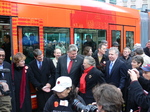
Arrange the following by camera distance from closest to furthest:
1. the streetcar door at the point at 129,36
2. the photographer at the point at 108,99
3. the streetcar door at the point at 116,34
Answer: the photographer at the point at 108,99
the streetcar door at the point at 116,34
the streetcar door at the point at 129,36

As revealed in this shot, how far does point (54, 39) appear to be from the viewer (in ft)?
19.1

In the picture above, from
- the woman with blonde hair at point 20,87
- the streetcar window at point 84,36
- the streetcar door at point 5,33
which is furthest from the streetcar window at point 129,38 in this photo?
the streetcar door at point 5,33

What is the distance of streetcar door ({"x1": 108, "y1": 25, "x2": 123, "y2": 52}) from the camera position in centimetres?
779

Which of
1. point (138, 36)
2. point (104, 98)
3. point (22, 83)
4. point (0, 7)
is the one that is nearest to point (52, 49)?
point (22, 83)

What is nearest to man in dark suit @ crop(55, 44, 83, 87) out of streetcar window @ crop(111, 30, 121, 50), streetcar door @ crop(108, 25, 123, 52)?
streetcar door @ crop(108, 25, 123, 52)

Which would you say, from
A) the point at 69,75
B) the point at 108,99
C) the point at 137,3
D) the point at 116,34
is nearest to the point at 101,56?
the point at 69,75

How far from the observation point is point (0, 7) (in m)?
4.75

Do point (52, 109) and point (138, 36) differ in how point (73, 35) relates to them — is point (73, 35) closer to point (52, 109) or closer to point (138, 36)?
point (52, 109)

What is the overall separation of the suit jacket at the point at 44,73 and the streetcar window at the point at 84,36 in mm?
1188

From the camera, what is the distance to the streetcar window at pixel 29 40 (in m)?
5.18

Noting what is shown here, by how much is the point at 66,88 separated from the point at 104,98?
1.05 metres

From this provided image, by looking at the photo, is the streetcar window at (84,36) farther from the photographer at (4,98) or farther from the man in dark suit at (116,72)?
the photographer at (4,98)

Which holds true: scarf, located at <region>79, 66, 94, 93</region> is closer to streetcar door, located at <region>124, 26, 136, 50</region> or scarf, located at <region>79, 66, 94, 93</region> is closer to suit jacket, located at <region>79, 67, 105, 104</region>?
suit jacket, located at <region>79, 67, 105, 104</region>

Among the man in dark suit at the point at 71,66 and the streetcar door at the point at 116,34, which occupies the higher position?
the streetcar door at the point at 116,34
